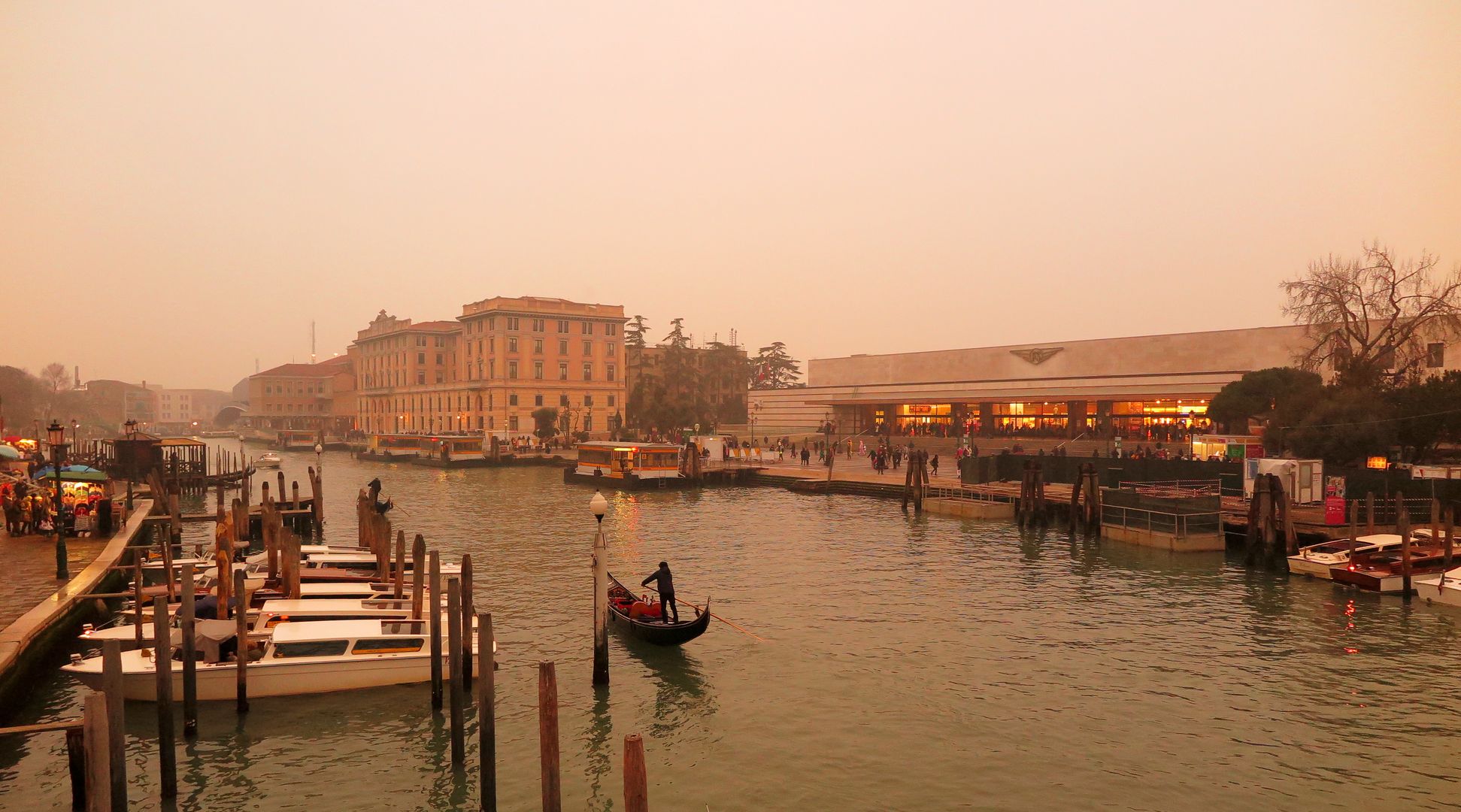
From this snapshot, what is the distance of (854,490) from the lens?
49.4 meters

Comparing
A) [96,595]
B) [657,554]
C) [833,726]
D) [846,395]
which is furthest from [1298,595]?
[846,395]

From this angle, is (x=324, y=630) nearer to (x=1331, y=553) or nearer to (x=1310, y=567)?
(x=1310, y=567)

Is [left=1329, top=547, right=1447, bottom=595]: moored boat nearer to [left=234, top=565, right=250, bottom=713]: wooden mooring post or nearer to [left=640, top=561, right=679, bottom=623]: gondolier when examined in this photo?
[left=640, top=561, right=679, bottom=623]: gondolier

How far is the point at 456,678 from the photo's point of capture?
42.7 feet

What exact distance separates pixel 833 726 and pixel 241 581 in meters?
9.94

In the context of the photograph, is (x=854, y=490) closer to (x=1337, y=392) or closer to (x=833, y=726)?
(x=1337, y=392)

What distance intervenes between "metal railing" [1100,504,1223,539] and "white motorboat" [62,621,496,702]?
25.2 meters

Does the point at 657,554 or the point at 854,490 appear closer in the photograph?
the point at 657,554

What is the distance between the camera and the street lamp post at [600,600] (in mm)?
15000

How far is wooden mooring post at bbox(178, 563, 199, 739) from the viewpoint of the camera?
13.2m

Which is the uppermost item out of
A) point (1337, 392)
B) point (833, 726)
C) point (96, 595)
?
point (1337, 392)

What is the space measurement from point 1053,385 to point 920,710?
58.7 metres

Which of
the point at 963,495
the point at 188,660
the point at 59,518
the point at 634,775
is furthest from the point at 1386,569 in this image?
the point at 59,518

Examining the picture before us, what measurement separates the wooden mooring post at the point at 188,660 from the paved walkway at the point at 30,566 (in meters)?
4.90
